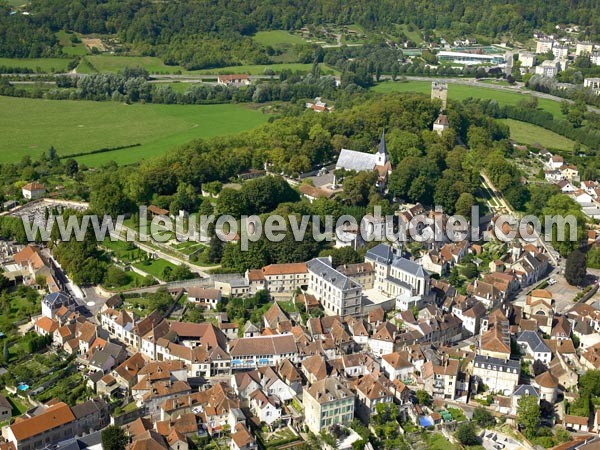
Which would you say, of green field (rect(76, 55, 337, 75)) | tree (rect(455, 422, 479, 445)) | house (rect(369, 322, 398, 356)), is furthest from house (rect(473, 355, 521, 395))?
green field (rect(76, 55, 337, 75))

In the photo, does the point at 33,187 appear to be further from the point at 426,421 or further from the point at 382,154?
the point at 426,421

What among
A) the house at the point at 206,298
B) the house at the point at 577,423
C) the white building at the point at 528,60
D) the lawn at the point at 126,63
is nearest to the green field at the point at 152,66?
the lawn at the point at 126,63

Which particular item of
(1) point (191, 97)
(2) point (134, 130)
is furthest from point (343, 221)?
(1) point (191, 97)

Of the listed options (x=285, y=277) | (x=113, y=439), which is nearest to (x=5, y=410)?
(x=113, y=439)

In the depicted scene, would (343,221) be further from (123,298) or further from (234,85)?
(234,85)

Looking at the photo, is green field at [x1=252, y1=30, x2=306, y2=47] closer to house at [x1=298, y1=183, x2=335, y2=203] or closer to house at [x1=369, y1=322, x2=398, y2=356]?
house at [x1=298, y1=183, x2=335, y2=203]

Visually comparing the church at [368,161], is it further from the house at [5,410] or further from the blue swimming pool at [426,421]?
the house at [5,410]
